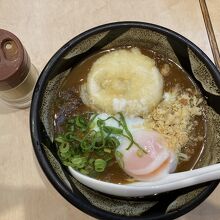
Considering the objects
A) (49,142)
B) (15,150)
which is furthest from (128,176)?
(15,150)

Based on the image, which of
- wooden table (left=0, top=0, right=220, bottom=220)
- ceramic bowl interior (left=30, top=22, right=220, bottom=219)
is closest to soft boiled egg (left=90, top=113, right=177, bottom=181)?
ceramic bowl interior (left=30, top=22, right=220, bottom=219)

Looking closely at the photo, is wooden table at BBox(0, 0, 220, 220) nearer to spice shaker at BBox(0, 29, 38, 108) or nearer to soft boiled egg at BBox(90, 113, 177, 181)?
Result: spice shaker at BBox(0, 29, 38, 108)

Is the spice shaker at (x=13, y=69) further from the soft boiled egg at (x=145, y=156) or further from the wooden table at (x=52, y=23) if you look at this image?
the soft boiled egg at (x=145, y=156)

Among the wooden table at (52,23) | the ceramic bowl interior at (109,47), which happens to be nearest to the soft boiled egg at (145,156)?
the ceramic bowl interior at (109,47)

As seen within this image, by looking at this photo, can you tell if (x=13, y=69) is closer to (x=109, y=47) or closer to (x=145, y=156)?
(x=109, y=47)

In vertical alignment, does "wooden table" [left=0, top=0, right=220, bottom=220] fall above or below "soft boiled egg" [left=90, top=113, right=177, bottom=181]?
above

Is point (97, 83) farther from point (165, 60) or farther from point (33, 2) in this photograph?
point (33, 2)
